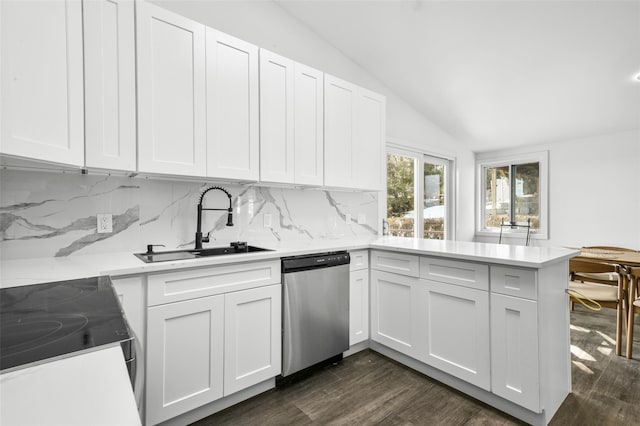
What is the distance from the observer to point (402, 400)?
6.40 feet

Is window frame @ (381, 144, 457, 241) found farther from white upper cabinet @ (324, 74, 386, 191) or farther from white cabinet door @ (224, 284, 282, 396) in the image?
white cabinet door @ (224, 284, 282, 396)

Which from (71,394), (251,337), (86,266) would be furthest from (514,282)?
(86,266)

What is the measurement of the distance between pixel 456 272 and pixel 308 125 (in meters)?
1.56

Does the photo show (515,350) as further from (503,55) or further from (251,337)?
(503,55)

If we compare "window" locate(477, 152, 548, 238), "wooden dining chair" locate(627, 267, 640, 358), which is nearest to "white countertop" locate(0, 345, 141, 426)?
"wooden dining chair" locate(627, 267, 640, 358)

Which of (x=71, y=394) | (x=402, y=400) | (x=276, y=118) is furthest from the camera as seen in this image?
(x=276, y=118)

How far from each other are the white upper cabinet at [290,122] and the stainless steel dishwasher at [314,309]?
0.69 meters

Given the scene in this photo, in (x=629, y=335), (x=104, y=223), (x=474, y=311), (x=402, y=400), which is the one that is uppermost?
(x=104, y=223)

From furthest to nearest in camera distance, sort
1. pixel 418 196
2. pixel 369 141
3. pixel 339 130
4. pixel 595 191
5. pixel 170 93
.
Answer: pixel 418 196 < pixel 595 191 < pixel 369 141 < pixel 339 130 < pixel 170 93

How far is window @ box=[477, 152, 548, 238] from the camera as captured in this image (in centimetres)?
453

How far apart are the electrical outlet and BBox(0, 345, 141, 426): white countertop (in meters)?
1.61

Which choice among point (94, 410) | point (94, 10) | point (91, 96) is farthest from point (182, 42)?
point (94, 410)

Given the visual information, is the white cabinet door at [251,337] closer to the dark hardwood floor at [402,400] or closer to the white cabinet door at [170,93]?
the dark hardwood floor at [402,400]

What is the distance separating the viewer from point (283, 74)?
2.38 meters
